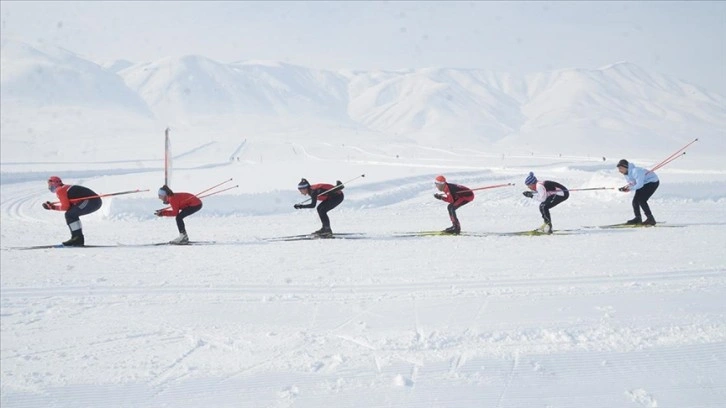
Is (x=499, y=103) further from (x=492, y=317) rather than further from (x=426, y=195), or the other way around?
(x=492, y=317)

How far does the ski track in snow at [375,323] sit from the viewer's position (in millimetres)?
4828

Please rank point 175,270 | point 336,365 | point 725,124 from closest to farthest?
1. point 336,365
2. point 175,270
3. point 725,124

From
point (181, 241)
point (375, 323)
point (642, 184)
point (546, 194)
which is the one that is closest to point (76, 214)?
point (181, 241)

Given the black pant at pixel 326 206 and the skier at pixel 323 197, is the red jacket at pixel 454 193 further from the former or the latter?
the black pant at pixel 326 206

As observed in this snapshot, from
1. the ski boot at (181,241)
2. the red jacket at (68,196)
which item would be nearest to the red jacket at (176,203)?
the ski boot at (181,241)

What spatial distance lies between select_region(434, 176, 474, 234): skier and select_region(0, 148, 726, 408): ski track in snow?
2.63 ft

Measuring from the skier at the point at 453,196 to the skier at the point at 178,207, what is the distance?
205 inches

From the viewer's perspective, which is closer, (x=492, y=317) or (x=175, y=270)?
(x=492, y=317)

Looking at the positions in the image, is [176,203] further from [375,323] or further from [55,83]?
[55,83]

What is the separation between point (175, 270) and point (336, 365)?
4734 millimetres

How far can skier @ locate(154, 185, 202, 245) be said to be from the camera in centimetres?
1159

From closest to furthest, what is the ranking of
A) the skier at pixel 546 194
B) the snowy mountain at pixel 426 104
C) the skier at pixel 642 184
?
the skier at pixel 546 194
the skier at pixel 642 184
the snowy mountain at pixel 426 104

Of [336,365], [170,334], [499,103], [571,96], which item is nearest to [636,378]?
[336,365]

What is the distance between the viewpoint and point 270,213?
17.6m
